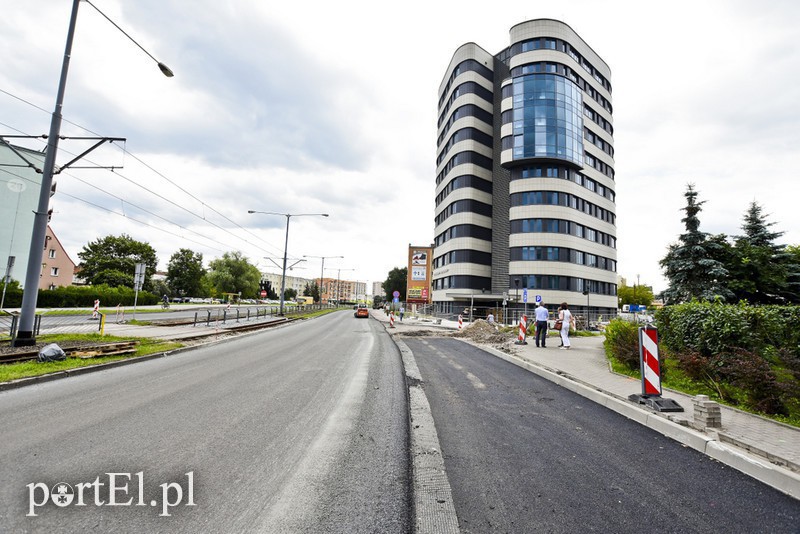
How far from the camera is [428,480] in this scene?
304cm

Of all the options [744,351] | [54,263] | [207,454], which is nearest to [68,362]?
[207,454]

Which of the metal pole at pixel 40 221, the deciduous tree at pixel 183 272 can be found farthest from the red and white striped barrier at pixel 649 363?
the deciduous tree at pixel 183 272

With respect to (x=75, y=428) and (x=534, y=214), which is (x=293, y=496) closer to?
(x=75, y=428)

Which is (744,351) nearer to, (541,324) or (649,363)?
(649,363)

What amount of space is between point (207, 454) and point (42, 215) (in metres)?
10.0

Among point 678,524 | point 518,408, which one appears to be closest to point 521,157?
point 518,408

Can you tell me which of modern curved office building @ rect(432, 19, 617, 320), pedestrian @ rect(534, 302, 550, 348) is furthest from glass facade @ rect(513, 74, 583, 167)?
pedestrian @ rect(534, 302, 550, 348)

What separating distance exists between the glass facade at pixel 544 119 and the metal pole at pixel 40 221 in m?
38.7

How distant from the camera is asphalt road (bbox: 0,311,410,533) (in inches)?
94.7

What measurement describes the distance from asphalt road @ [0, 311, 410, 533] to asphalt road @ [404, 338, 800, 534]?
670 millimetres

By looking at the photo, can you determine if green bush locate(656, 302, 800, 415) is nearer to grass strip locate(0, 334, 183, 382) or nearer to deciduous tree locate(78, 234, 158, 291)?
grass strip locate(0, 334, 183, 382)

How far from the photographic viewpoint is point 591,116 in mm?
45875

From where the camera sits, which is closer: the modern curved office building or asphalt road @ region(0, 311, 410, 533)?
asphalt road @ region(0, 311, 410, 533)

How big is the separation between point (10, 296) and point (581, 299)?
52.9 metres
